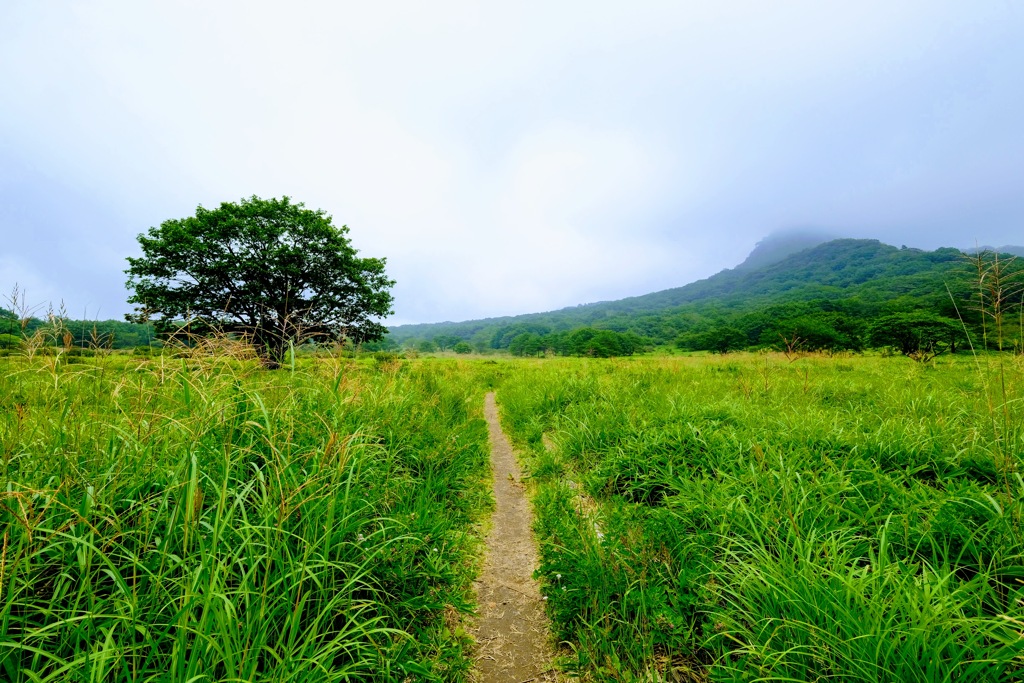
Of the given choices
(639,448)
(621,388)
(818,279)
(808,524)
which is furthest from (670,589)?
(818,279)

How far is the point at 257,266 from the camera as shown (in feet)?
72.1

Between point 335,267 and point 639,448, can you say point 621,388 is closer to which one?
point 639,448

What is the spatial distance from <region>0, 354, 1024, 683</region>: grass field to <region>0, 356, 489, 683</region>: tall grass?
2 centimetres

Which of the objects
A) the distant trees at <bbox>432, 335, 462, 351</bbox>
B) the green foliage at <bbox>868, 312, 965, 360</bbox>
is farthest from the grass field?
the distant trees at <bbox>432, 335, 462, 351</bbox>

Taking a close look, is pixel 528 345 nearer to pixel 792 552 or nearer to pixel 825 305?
pixel 825 305

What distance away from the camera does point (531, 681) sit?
2211mm

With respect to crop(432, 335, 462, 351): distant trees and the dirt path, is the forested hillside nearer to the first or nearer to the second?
crop(432, 335, 462, 351): distant trees

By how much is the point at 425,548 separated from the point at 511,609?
84 cm

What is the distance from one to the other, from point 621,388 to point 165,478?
301 inches

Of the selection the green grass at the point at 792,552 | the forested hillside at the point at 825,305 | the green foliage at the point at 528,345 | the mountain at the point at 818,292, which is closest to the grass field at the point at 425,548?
the green grass at the point at 792,552

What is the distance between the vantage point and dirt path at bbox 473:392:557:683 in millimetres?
2316

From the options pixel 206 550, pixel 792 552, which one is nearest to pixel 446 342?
pixel 792 552

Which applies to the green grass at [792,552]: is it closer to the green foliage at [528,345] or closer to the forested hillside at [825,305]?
the forested hillside at [825,305]

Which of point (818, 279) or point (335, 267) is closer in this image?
point (335, 267)
